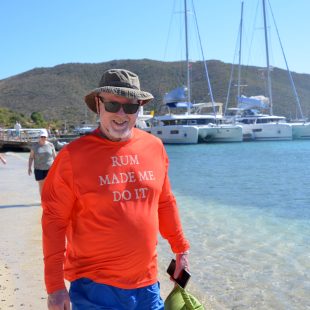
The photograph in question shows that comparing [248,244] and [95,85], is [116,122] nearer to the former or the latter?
[248,244]

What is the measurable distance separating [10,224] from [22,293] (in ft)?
12.5

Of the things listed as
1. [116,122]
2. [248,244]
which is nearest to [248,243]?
[248,244]

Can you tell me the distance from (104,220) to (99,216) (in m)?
0.03

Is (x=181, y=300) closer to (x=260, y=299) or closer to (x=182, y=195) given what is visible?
(x=260, y=299)

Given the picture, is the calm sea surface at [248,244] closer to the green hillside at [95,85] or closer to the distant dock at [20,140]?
the distant dock at [20,140]

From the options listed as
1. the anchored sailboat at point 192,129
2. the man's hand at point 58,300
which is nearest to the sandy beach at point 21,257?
the man's hand at point 58,300

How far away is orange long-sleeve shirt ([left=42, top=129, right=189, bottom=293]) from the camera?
7.87ft

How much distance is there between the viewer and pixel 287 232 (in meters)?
9.06

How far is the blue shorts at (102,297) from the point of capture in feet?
7.80

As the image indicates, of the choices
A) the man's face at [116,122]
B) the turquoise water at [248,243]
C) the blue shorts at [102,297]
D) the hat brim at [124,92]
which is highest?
the hat brim at [124,92]

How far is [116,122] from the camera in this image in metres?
2.54

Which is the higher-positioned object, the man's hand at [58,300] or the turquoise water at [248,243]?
the man's hand at [58,300]

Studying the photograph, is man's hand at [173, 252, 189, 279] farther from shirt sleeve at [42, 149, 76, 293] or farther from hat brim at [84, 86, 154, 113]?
hat brim at [84, 86, 154, 113]

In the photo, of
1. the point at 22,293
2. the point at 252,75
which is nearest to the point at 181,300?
the point at 22,293
